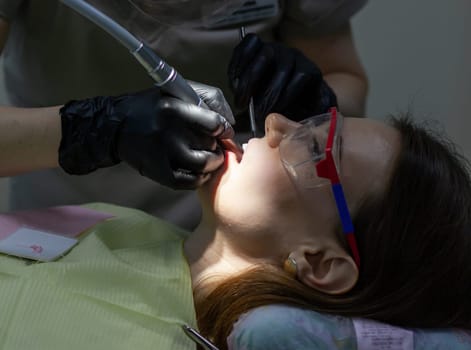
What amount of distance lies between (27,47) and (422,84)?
145cm

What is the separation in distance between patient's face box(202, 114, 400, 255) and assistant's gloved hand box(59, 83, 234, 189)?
6 centimetres

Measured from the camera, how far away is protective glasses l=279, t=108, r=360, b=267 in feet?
3.56

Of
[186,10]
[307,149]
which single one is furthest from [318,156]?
[186,10]

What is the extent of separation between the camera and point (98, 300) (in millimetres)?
1076

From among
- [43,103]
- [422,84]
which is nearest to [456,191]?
[43,103]

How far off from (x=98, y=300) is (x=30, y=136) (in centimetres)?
37

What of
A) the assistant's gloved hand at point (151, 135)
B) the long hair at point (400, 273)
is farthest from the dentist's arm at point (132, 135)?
the long hair at point (400, 273)

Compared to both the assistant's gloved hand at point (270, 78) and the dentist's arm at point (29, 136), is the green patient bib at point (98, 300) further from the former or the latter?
the assistant's gloved hand at point (270, 78)

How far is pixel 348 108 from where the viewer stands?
1502 mm

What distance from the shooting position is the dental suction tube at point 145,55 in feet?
3.27

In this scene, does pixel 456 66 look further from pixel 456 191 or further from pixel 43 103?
pixel 43 103

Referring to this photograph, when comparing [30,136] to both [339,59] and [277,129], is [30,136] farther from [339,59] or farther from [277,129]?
[339,59]

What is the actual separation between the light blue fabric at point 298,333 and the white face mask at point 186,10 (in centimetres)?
60

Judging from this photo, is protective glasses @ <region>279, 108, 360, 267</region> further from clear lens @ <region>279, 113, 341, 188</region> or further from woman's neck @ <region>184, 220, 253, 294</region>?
woman's neck @ <region>184, 220, 253, 294</region>
